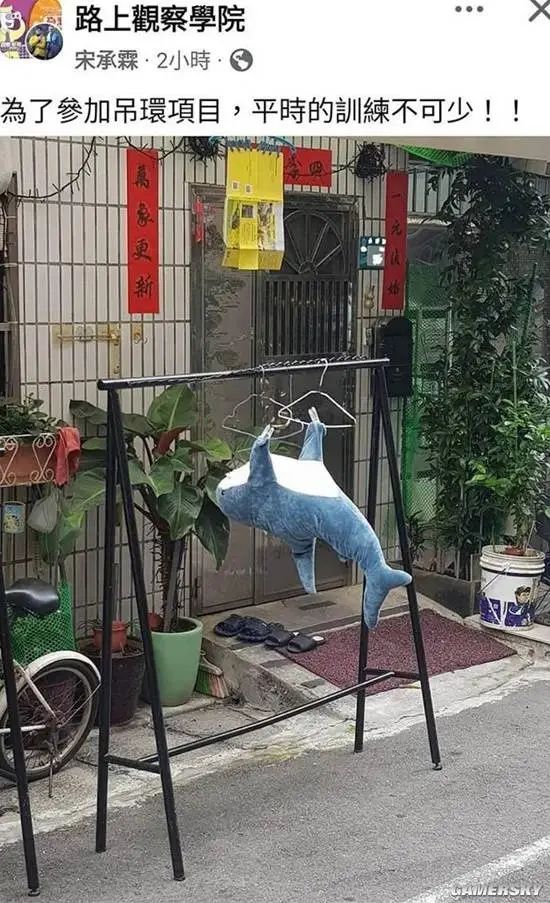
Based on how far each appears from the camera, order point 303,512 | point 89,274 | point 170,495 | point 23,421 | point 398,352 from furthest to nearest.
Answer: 1. point 398,352
2. point 89,274
3. point 170,495
4. point 23,421
5. point 303,512

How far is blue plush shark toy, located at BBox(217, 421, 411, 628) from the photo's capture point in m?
4.27

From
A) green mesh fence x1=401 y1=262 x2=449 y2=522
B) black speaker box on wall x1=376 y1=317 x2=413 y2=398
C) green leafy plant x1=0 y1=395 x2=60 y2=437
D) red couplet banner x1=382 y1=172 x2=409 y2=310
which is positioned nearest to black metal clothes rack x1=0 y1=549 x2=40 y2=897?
green leafy plant x1=0 y1=395 x2=60 y2=437

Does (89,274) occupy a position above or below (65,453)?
above

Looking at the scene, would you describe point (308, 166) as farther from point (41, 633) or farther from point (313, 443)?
point (41, 633)

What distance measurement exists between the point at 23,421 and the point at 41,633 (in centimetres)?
113

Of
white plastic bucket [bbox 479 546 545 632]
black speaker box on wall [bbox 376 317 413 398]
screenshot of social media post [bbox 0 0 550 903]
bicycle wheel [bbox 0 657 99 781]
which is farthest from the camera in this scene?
black speaker box on wall [bbox 376 317 413 398]

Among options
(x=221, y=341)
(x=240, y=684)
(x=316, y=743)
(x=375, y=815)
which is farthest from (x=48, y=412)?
(x=375, y=815)

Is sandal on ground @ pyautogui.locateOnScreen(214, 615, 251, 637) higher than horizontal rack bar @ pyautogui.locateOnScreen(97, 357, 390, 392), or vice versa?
horizontal rack bar @ pyautogui.locateOnScreen(97, 357, 390, 392)

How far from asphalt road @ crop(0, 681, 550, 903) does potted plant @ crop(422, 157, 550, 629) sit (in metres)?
1.72

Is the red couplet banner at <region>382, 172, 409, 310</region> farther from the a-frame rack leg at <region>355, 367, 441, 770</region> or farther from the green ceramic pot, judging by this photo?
the green ceramic pot

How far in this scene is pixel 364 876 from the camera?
4449 millimetres

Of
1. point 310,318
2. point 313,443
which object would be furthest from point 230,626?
point 313,443

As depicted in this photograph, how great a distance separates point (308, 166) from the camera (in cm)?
740
